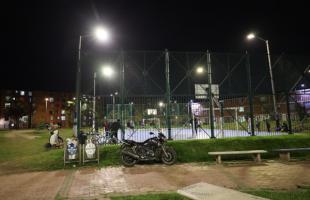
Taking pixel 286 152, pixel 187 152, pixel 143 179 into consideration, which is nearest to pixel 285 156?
pixel 286 152

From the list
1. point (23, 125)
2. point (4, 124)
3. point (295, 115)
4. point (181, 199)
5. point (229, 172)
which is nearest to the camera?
point (181, 199)

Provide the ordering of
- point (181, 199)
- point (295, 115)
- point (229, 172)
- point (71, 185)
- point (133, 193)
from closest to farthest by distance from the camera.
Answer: point (181, 199) < point (133, 193) < point (71, 185) < point (229, 172) < point (295, 115)

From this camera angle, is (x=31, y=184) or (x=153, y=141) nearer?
(x=31, y=184)

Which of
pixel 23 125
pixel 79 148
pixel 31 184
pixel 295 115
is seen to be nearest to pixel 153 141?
pixel 79 148

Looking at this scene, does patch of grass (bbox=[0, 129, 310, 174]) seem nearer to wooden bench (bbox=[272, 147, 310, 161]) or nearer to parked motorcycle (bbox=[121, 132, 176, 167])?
wooden bench (bbox=[272, 147, 310, 161])

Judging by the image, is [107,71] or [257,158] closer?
[257,158]

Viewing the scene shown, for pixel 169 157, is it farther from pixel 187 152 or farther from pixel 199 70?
pixel 199 70

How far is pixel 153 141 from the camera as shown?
1105 cm

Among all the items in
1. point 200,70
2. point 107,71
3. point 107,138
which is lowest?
point 107,138

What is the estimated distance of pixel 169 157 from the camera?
1087cm

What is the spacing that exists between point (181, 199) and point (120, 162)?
18.7 feet

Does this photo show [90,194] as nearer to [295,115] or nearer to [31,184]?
[31,184]

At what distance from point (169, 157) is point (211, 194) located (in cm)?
501

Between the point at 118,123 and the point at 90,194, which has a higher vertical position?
the point at 118,123
